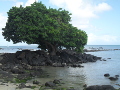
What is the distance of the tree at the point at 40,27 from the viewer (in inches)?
1041

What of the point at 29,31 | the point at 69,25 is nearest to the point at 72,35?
the point at 69,25

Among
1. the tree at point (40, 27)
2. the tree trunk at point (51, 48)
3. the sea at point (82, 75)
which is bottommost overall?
the sea at point (82, 75)

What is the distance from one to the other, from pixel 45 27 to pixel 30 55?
17.0 feet

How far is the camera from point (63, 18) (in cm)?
3070

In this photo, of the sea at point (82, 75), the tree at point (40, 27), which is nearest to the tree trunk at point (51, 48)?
the tree at point (40, 27)

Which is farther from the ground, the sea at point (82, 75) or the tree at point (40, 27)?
the tree at point (40, 27)

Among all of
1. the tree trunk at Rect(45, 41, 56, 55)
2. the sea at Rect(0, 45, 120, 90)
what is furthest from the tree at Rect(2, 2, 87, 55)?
the sea at Rect(0, 45, 120, 90)

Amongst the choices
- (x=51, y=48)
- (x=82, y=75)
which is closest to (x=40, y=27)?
(x=51, y=48)

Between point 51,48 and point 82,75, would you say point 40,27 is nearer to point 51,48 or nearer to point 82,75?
point 51,48

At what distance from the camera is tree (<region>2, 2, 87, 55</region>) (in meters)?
26.5

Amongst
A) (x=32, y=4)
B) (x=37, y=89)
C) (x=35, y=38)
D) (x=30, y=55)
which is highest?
(x=32, y=4)

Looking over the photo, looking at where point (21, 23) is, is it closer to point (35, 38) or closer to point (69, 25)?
point (35, 38)

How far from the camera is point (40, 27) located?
87.8 ft

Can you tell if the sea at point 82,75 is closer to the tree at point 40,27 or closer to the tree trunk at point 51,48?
the tree at point 40,27
